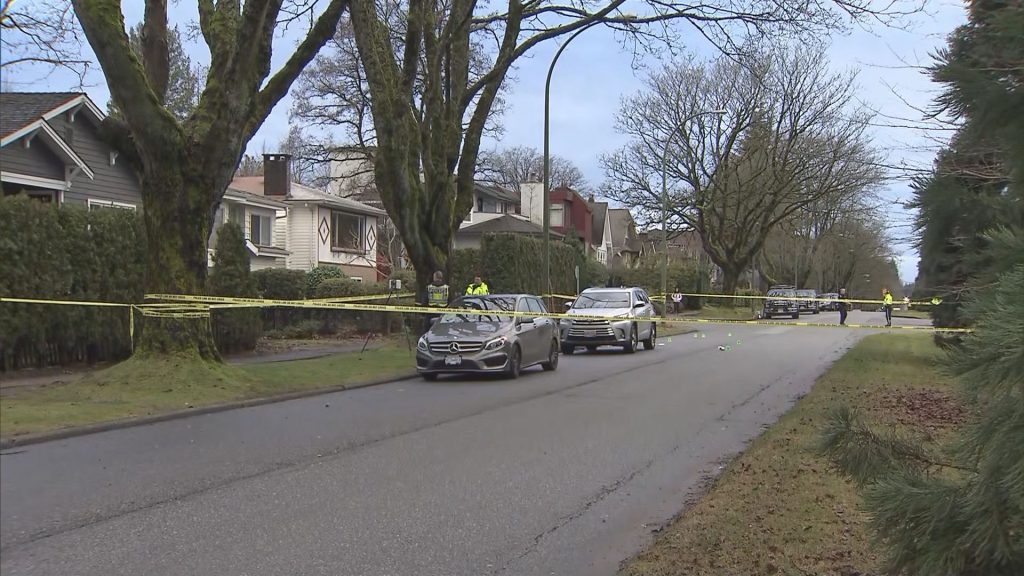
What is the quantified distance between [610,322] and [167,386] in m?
14.2

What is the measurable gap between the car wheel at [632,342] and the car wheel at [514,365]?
25.3 feet

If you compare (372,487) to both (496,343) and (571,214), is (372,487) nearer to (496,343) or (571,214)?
(496,343)

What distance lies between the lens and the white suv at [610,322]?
74.5ft

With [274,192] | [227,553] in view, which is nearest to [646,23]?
[227,553]

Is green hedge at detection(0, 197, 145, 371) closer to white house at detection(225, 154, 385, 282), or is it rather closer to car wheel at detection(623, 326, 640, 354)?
car wheel at detection(623, 326, 640, 354)

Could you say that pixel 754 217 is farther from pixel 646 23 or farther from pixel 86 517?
pixel 86 517

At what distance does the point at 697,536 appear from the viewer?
5.61 meters

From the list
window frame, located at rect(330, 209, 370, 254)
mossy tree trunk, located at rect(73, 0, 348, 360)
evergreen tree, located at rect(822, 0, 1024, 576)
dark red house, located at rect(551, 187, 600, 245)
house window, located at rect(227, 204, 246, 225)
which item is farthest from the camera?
dark red house, located at rect(551, 187, 600, 245)

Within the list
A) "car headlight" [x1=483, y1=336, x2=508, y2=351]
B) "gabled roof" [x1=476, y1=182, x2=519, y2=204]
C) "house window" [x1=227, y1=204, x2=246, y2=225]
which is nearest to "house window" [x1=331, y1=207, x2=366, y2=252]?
"house window" [x1=227, y1=204, x2=246, y2=225]

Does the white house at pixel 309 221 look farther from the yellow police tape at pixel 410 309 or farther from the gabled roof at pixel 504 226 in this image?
the yellow police tape at pixel 410 309

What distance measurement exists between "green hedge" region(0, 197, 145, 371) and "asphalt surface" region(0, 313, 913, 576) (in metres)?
2.46

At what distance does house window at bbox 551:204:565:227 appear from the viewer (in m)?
70.9

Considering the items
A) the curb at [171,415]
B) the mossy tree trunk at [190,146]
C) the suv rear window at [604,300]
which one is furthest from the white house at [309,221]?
the mossy tree trunk at [190,146]

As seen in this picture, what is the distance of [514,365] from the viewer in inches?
624
